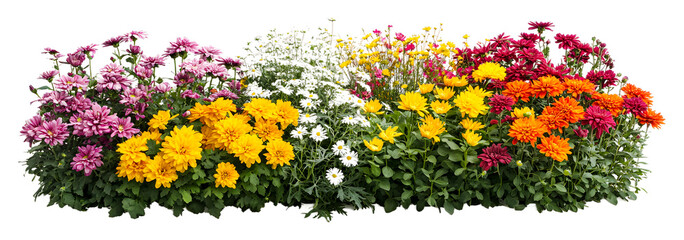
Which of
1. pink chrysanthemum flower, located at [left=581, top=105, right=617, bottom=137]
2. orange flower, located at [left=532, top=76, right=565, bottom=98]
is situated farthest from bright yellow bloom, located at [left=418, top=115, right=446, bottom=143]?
pink chrysanthemum flower, located at [left=581, top=105, right=617, bottom=137]

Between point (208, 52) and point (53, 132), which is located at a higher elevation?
point (208, 52)

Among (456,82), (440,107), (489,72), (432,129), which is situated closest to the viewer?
(432,129)

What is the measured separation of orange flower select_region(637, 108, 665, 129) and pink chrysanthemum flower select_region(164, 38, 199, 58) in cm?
337

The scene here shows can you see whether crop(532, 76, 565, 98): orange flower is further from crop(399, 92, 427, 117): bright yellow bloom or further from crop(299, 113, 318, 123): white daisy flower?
crop(299, 113, 318, 123): white daisy flower

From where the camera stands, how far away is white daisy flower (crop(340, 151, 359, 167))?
3.54 meters

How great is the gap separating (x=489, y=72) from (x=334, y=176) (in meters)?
1.49

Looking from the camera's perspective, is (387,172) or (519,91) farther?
(519,91)

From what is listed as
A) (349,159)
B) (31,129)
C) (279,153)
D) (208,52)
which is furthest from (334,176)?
(31,129)

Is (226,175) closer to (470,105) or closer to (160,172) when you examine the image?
(160,172)

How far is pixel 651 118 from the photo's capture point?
151 inches

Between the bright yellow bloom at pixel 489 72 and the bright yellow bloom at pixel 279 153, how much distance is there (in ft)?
5.19

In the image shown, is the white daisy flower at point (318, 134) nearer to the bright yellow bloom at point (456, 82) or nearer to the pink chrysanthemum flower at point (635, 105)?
the bright yellow bloom at point (456, 82)

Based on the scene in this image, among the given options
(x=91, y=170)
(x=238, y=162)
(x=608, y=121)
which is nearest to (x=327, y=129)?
(x=238, y=162)

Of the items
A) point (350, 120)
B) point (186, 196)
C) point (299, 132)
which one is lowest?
point (186, 196)
